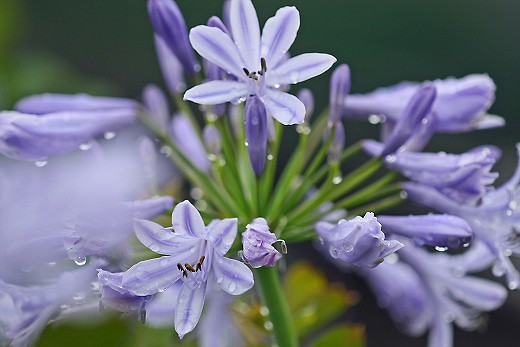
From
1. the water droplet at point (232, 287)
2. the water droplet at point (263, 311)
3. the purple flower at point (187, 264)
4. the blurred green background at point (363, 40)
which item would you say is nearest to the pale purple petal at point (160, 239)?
the purple flower at point (187, 264)

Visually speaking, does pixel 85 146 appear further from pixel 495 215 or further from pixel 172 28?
pixel 495 215

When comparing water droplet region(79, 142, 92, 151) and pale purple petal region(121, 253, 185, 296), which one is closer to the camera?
pale purple petal region(121, 253, 185, 296)

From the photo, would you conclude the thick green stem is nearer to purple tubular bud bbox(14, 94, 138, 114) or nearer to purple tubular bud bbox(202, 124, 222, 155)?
purple tubular bud bbox(202, 124, 222, 155)

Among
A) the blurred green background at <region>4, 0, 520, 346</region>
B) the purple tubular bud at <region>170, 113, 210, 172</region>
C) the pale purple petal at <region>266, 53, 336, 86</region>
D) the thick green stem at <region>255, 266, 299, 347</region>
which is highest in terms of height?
the pale purple petal at <region>266, 53, 336, 86</region>

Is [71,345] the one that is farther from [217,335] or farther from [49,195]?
[217,335]

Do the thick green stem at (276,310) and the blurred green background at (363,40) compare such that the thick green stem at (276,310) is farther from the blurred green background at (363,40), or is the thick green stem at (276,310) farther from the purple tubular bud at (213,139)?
the blurred green background at (363,40)

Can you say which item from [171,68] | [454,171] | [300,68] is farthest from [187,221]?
[171,68]

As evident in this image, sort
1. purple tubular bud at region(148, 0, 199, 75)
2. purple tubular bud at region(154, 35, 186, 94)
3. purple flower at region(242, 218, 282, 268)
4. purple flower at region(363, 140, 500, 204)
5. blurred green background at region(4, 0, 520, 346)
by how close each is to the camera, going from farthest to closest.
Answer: blurred green background at region(4, 0, 520, 346), purple tubular bud at region(154, 35, 186, 94), purple tubular bud at region(148, 0, 199, 75), purple flower at region(363, 140, 500, 204), purple flower at region(242, 218, 282, 268)

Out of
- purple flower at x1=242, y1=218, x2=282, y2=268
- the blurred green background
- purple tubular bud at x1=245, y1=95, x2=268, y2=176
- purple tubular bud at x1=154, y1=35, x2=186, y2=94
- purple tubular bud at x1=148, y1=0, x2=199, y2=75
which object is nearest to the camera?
purple flower at x1=242, y1=218, x2=282, y2=268

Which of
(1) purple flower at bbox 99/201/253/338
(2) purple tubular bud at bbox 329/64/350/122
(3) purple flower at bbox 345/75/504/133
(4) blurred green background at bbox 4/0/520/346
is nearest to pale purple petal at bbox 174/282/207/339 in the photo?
(1) purple flower at bbox 99/201/253/338
